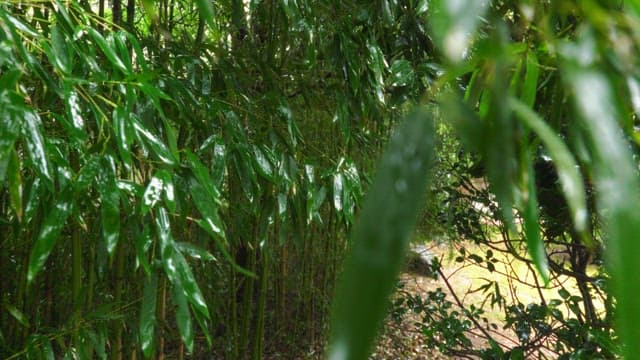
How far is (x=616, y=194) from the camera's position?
22 cm

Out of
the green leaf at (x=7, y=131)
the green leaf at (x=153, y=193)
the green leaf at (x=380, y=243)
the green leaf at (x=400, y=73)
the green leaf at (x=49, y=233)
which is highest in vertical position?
the green leaf at (x=400, y=73)

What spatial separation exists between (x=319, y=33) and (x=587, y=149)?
1149mm

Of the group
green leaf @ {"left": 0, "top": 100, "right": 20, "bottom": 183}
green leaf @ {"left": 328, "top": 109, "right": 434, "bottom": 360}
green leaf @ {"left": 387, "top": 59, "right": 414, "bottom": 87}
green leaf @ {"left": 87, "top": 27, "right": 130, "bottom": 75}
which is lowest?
green leaf @ {"left": 328, "top": 109, "right": 434, "bottom": 360}

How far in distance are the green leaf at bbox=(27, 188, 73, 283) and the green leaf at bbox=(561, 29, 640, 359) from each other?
61 centimetres

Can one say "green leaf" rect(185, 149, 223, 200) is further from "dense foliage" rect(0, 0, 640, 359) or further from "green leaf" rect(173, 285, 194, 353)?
"green leaf" rect(173, 285, 194, 353)

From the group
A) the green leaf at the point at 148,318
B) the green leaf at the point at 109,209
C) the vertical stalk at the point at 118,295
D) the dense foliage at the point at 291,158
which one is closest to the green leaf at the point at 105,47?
the dense foliage at the point at 291,158

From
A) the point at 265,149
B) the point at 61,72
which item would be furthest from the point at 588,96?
the point at 265,149

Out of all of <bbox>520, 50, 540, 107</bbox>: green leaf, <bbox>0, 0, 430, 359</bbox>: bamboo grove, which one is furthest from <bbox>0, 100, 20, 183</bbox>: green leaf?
<bbox>520, 50, 540, 107</bbox>: green leaf

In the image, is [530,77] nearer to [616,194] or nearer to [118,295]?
[616,194]

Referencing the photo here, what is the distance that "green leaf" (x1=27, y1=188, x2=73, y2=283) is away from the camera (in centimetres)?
69

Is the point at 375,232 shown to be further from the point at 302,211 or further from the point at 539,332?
the point at 539,332

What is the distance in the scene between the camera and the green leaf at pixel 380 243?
0.19 metres

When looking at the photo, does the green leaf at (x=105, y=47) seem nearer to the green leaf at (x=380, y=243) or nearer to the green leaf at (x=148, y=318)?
the green leaf at (x=148, y=318)

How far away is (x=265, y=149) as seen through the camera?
1283 millimetres
